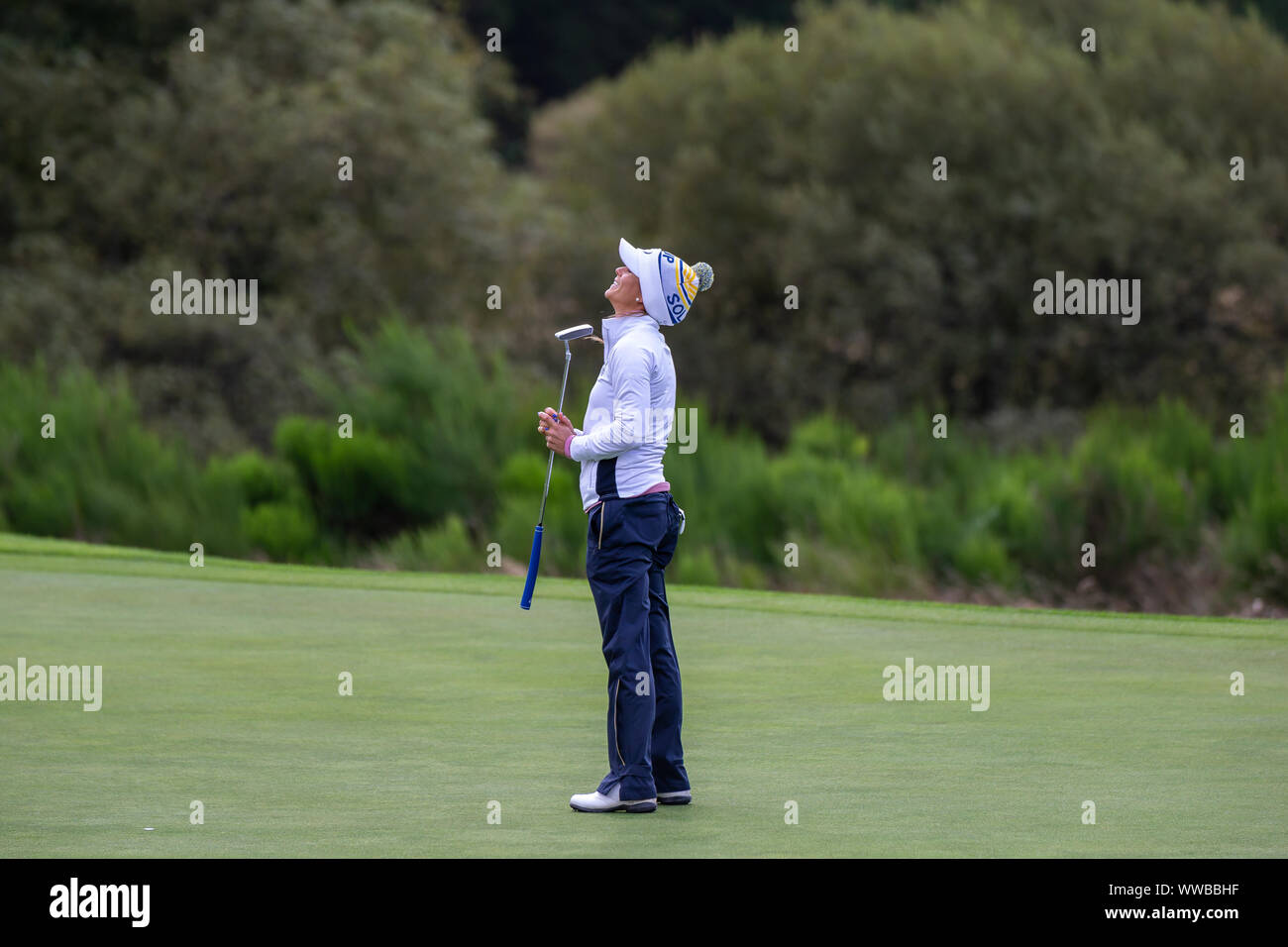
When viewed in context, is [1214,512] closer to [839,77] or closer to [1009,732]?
[1009,732]

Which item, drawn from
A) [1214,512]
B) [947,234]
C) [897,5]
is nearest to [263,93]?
[947,234]

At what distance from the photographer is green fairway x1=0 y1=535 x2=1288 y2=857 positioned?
5.46 metres

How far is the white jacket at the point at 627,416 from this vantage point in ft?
19.3

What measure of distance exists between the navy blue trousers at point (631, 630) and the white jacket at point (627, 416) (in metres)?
0.07

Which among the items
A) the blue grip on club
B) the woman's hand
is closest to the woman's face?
the woman's hand

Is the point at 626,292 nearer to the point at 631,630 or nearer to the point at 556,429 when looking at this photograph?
the point at 556,429

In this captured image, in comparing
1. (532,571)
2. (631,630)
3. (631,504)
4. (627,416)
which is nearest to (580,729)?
(532,571)

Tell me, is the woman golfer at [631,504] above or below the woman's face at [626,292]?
below

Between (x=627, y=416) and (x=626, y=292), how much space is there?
415 millimetres

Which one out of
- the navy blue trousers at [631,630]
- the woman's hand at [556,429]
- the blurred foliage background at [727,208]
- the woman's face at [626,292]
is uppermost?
the blurred foliage background at [727,208]

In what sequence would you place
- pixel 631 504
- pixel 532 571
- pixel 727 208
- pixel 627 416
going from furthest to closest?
pixel 727 208
pixel 532 571
pixel 631 504
pixel 627 416

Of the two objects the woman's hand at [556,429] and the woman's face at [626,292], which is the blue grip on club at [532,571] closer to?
the woman's hand at [556,429]

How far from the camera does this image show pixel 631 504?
603 centimetres

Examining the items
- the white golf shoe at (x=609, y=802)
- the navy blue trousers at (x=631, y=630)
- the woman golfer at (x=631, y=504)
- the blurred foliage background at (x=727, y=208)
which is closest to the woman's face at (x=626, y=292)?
the woman golfer at (x=631, y=504)
